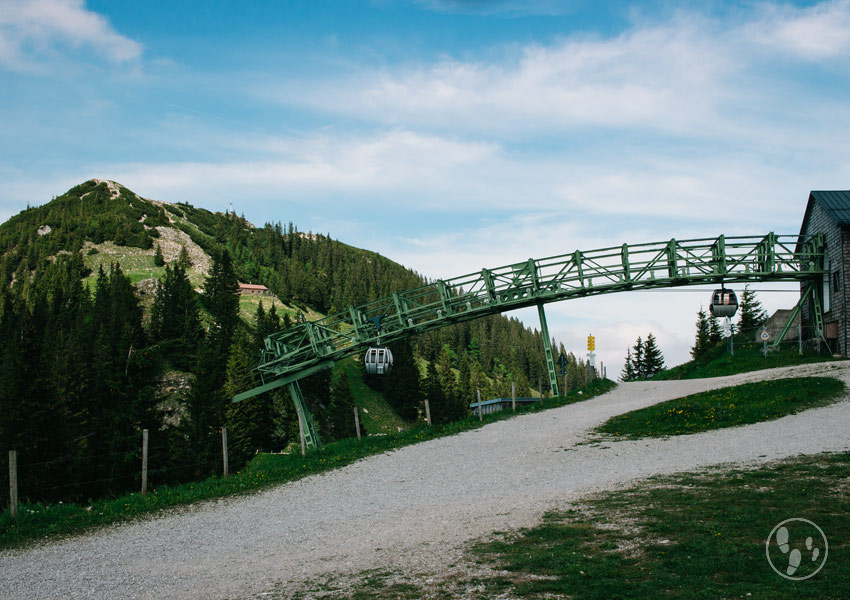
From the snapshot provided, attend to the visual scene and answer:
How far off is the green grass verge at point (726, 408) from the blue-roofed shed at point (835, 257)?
819 centimetres

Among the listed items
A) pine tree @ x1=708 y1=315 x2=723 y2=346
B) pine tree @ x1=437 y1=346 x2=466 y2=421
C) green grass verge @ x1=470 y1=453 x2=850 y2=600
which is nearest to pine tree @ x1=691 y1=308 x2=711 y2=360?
pine tree @ x1=708 y1=315 x2=723 y2=346

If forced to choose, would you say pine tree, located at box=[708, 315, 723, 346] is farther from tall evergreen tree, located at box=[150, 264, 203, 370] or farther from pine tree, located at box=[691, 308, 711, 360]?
tall evergreen tree, located at box=[150, 264, 203, 370]

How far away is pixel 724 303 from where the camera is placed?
1473 inches

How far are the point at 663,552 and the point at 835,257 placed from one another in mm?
35486

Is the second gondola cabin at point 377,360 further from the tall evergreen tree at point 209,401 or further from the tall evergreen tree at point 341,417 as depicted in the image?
the tall evergreen tree at point 341,417

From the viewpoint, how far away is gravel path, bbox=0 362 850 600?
12750 mm

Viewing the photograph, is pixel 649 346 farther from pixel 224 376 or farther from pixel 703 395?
pixel 703 395

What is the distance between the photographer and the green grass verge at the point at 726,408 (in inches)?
1052

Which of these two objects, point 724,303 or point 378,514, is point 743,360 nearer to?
point 724,303

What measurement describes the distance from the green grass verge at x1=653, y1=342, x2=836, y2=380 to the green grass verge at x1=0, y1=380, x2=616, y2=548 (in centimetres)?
2064

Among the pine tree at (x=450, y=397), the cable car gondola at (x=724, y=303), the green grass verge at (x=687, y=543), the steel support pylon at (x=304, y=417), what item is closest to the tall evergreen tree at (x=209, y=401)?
the steel support pylon at (x=304, y=417)

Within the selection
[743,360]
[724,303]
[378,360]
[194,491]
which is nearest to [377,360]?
[378,360]

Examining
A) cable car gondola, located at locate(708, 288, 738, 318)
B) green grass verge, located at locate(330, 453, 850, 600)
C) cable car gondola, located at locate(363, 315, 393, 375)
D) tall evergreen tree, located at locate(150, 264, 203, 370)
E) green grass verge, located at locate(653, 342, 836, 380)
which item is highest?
tall evergreen tree, located at locate(150, 264, 203, 370)

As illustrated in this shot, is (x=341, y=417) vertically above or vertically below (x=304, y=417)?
below
